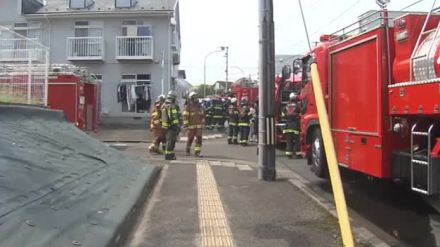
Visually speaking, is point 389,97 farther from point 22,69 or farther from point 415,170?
point 22,69

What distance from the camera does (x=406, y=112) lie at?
7020mm

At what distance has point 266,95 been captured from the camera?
11289mm

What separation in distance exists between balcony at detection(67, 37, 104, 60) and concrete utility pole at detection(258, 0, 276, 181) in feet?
79.4

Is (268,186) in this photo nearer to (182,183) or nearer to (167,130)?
(182,183)

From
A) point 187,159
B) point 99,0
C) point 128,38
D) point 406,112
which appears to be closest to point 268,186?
point 406,112

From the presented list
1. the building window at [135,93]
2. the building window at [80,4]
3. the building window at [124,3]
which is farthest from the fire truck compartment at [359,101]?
the building window at [80,4]

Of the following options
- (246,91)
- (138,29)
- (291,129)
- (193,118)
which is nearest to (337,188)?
(291,129)

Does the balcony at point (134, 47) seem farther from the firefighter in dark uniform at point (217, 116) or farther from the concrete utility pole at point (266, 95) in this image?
the concrete utility pole at point (266, 95)

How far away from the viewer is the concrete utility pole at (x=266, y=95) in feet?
36.9

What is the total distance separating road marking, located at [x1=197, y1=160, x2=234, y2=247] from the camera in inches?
258

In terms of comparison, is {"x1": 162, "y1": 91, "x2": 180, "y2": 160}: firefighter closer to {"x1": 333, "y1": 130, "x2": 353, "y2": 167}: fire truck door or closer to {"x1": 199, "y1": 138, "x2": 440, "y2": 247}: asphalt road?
{"x1": 199, "y1": 138, "x2": 440, "y2": 247}: asphalt road

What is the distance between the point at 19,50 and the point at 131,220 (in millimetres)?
9933

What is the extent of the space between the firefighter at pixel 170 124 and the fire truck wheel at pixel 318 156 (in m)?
5.14

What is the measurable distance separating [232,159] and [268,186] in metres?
5.90
